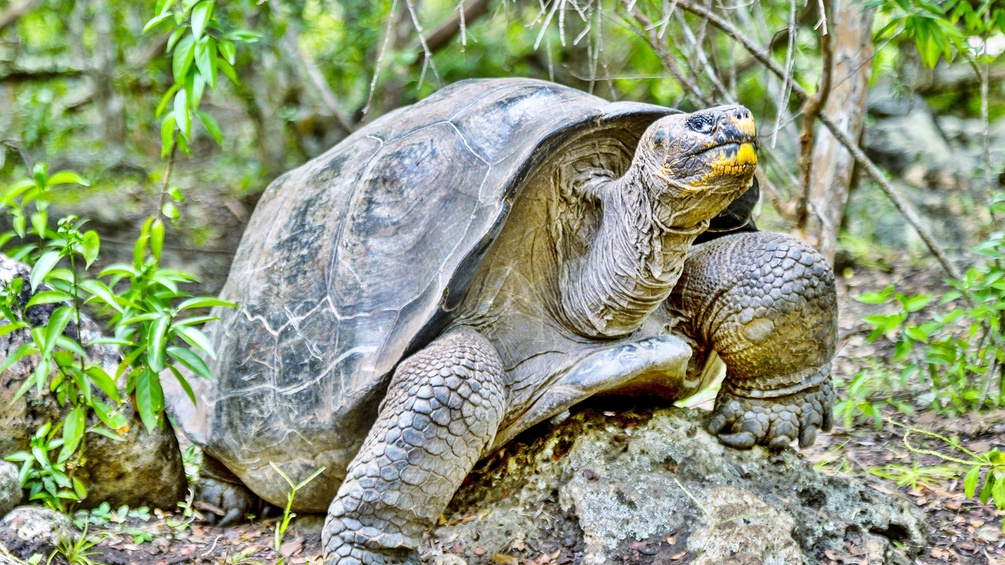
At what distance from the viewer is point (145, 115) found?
9531mm

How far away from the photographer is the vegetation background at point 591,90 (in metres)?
4.26

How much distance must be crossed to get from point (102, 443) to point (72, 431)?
331 mm

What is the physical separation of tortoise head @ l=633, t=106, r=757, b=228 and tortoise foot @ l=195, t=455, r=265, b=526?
217 centimetres

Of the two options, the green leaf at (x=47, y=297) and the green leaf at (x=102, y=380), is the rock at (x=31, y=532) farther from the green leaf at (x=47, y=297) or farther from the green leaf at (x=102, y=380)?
the green leaf at (x=47, y=297)

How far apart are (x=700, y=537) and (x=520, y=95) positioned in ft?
5.72

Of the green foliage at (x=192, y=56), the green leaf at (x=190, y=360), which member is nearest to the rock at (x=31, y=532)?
the green leaf at (x=190, y=360)

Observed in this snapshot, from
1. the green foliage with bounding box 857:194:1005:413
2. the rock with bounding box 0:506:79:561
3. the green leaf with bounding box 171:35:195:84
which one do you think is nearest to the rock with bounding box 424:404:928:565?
the green foliage with bounding box 857:194:1005:413

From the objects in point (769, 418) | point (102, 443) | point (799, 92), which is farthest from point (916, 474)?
point (102, 443)

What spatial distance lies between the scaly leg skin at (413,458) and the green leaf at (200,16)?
140 centimetres

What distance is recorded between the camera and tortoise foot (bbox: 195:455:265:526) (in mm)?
3826

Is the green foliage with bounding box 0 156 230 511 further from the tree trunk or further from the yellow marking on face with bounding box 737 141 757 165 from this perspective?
the tree trunk

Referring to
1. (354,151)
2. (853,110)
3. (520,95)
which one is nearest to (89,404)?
(354,151)

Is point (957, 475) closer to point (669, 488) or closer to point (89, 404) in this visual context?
point (669, 488)

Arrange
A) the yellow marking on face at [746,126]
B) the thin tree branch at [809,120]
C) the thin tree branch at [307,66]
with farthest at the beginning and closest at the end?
1. the thin tree branch at [307,66]
2. the thin tree branch at [809,120]
3. the yellow marking on face at [746,126]
